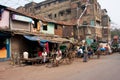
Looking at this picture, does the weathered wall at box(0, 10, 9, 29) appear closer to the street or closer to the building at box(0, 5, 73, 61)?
the building at box(0, 5, 73, 61)

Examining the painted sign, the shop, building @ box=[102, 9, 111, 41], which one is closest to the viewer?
the shop

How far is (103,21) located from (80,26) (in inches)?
493

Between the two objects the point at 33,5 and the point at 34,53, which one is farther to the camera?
the point at 33,5

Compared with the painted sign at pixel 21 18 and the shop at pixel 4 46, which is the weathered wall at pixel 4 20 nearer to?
the painted sign at pixel 21 18

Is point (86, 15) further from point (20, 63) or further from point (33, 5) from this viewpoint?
point (20, 63)

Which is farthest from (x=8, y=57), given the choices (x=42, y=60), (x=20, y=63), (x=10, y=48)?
(x=42, y=60)

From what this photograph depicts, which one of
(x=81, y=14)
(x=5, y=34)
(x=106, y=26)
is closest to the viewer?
(x=5, y=34)

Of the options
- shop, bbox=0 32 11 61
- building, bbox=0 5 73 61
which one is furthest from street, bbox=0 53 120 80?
building, bbox=0 5 73 61

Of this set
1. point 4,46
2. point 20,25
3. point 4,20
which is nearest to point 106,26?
point 20,25

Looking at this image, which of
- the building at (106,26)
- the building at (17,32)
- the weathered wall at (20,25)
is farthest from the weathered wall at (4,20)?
the building at (106,26)

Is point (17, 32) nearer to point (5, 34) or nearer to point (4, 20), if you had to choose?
point (5, 34)

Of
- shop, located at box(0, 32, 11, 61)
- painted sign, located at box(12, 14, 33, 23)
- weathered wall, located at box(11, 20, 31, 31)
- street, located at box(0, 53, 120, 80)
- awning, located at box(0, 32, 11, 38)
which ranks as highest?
painted sign, located at box(12, 14, 33, 23)

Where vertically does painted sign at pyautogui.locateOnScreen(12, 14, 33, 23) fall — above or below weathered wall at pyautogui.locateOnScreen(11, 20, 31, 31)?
above

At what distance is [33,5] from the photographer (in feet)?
188
